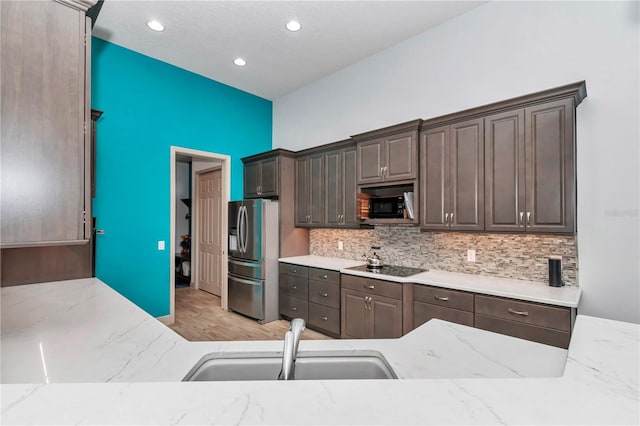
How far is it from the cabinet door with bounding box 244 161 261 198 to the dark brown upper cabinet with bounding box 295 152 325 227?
0.63m

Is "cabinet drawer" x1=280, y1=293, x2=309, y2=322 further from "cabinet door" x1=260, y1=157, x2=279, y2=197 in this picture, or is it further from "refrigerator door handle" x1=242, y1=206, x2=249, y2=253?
"cabinet door" x1=260, y1=157, x2=279, y2=197

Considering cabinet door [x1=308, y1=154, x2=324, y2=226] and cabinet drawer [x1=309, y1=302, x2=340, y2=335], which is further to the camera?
cabinet door [x1=308, y1=154, x2=324, y2=226]

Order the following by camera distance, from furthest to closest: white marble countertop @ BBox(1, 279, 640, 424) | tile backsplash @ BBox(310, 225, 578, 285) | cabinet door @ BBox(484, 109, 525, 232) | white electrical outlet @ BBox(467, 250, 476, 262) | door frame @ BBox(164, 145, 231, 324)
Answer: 1. door frame @ BBox(164, 145, 231, 324)
2. white electrical outlet @ BBox(467, 250, 476, 262)
3. tile backsplash @ BBox(310, 225, 578, 285)
4. cabinet door @ BBox(484, 109, 525, 232)
5. white marble countertop @ BBox(1, 279, 640, 424)

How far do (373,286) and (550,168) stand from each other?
6.06ft

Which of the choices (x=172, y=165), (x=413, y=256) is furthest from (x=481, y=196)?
(x=172, y=165)

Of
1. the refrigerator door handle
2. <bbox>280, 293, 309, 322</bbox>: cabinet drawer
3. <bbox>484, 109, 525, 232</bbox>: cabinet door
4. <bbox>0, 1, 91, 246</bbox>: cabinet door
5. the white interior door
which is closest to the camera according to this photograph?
<bbox>0, 1, 91, 246</bbox>: cabinet door

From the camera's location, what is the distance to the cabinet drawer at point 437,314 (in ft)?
8.43

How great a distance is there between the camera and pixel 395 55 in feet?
12.3

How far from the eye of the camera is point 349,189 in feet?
12.6

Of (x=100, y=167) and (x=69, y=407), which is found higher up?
(x=100, y=167)

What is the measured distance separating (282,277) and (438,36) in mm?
3485

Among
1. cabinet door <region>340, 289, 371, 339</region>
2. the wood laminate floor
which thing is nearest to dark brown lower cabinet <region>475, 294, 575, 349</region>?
cabinet door <region>340, 289, 371, 339</region>

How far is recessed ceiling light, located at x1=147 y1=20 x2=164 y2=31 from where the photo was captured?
325cm

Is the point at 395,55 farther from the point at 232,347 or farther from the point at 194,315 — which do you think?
the point at 194,315
